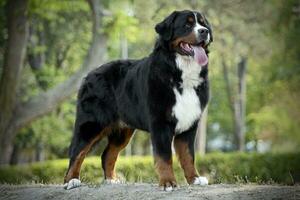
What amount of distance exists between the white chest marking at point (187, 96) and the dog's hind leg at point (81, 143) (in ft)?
4.71

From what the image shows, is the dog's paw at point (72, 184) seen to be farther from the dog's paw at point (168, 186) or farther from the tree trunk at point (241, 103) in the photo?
the tree trunk at point (241, 103)

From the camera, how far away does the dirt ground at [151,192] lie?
18.8 ft

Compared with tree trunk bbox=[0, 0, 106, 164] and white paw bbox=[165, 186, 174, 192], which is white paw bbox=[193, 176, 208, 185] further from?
tree trunk bbox=[0, 0, 106, 164]

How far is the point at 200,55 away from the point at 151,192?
5.28ft

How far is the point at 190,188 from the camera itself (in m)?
6.11

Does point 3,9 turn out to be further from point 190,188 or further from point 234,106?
point 234,106

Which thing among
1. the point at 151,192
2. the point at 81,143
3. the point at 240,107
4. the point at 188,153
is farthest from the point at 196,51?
the point at 240,107

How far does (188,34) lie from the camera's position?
6.41m

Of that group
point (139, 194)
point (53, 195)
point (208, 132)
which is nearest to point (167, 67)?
point (139, 194)

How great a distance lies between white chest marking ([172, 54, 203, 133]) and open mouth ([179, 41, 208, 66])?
0.07m

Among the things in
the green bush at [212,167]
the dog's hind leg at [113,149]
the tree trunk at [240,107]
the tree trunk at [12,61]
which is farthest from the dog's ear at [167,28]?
the tree trunk at [240,107]

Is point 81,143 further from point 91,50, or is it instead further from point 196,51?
point 91,50

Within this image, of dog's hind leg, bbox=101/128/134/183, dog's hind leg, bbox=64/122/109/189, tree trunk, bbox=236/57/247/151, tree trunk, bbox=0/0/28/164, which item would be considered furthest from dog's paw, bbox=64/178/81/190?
tree trunk, bbox=236/57/247/151

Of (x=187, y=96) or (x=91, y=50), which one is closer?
(x=187, y=96)
